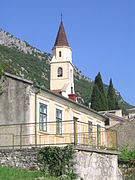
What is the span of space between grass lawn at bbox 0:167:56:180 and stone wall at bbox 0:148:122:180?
94cm

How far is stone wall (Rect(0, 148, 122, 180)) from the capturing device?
2156 cm

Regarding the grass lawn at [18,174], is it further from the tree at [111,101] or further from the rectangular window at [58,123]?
the tree at [111,101]

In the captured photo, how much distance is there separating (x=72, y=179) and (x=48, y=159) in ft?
5.17

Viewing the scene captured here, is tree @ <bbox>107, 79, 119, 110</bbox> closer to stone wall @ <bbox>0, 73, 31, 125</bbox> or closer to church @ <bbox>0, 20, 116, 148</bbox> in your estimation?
church @ <bbox>0, 20, 116, 148</bbox>

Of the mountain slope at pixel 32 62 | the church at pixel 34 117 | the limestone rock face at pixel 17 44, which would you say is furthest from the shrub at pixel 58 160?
the limestone rock face at pixel 17 44

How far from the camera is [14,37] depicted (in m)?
147

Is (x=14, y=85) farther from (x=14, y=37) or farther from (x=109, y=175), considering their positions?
(x=14, y=37)

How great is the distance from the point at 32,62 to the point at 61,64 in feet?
180

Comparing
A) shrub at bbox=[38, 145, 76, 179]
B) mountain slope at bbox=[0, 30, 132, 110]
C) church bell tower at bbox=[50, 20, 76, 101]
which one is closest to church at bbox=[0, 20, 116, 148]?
shrub at bbox=[38, 145, 76, 179]

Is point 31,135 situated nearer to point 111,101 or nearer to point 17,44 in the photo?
point 111,101

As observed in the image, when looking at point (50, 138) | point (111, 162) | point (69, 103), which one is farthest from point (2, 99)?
point (111, 162)

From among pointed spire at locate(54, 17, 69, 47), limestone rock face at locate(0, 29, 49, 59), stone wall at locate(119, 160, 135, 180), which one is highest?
limestone rock face at locate(0, 29, 49, 59)

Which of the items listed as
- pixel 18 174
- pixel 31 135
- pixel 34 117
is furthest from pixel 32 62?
pixel 18 174

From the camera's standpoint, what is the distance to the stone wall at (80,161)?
21.6 meters
